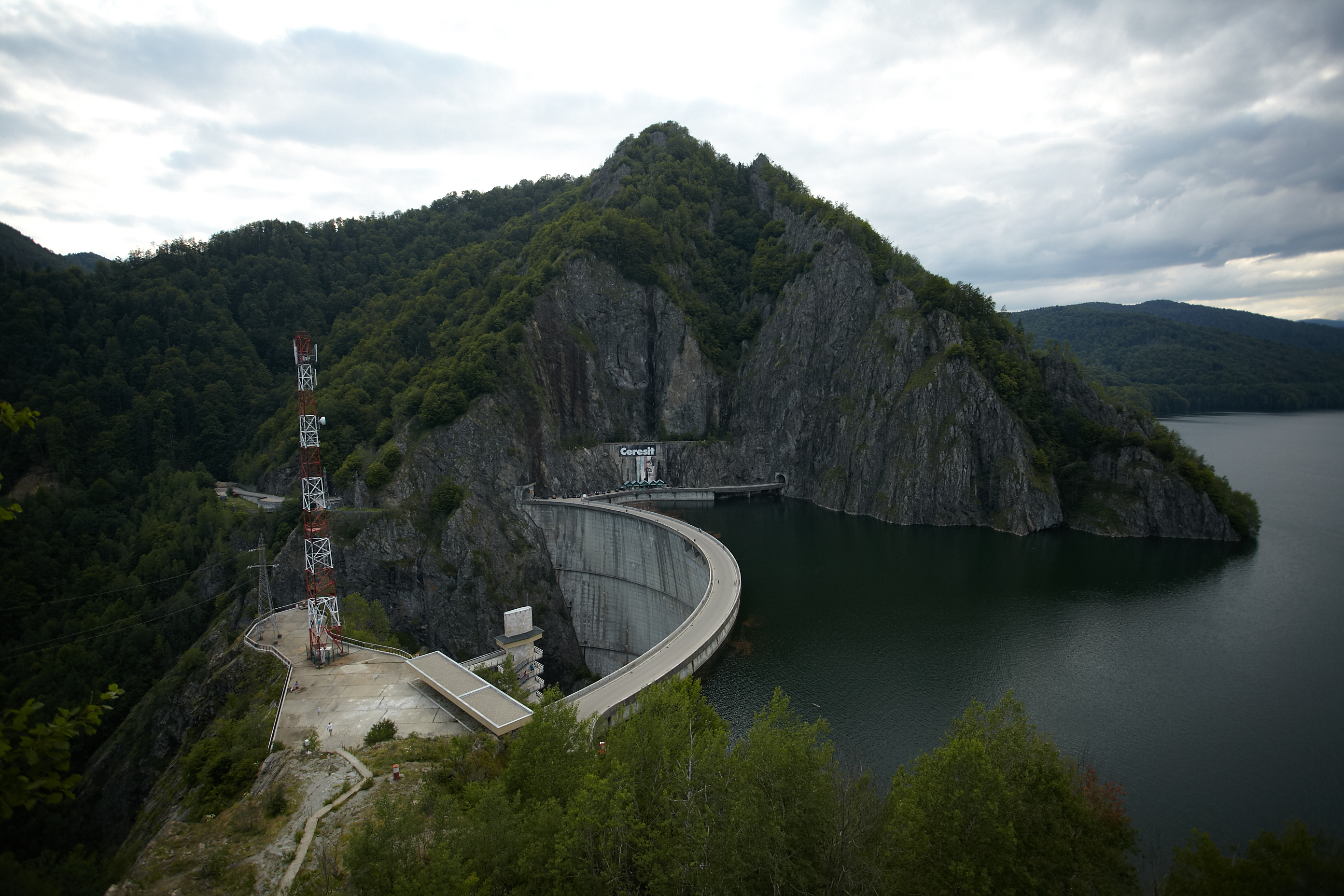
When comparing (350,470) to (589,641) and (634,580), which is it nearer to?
(589,641)

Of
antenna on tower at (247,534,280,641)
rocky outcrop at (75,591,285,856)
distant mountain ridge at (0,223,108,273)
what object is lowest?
rocky outcrop at (75,591,285,856)

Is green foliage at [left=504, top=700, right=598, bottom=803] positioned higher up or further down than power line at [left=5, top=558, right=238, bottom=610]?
higher up

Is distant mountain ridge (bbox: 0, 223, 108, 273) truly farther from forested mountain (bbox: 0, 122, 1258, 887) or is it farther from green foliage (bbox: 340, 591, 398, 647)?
green foliage (bbox: 340, 591, 398, 647)

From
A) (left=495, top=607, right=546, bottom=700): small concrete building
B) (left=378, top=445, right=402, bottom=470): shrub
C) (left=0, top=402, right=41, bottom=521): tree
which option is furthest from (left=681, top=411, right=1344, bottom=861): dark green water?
(left=378, top=445, right=402, bottom=470): shrub

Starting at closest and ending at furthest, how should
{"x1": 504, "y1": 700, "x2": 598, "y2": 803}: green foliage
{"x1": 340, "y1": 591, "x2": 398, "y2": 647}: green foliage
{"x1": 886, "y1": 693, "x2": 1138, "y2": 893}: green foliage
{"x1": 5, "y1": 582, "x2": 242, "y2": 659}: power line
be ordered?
1. {"x1": 886, "y1": 693, "x2": 1138, "y2": 893}: green foliage
2. {"x1": 504, "y1": 700, "x2": 598, "y2": 803}: green foliage
3. {"x1": 340, "y1": 591, "x2": 398, "y2": 647}: green foliage
4. {"x1": 5, "y1": 582, "x2": 242, "y2": 659}: power line

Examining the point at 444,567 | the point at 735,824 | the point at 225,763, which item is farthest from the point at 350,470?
the point at 735,824

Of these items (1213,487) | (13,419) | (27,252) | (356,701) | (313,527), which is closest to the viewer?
(13,419)

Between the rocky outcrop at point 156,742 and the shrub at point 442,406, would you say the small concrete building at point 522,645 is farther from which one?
the shrub at point 442,406
